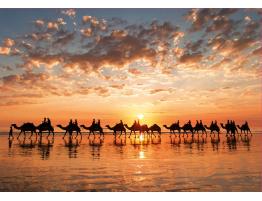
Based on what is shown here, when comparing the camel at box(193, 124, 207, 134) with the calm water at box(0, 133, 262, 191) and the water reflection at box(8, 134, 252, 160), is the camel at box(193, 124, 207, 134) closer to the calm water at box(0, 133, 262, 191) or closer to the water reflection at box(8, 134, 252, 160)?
the water reflection at box(8, 134, 252, 160)

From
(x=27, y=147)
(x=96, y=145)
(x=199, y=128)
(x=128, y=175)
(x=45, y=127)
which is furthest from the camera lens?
(x=199, y=128)

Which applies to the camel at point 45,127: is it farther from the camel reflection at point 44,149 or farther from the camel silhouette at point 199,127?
the camel silhouette at point 199,127

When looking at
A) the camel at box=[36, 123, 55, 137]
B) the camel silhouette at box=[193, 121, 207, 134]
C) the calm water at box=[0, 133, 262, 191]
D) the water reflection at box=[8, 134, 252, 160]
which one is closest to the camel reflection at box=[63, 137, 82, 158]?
the water reflection at box=[8, 134, 252, 160]

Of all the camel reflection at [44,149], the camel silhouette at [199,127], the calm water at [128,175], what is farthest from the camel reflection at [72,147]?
the camel silhouette at [199,127]

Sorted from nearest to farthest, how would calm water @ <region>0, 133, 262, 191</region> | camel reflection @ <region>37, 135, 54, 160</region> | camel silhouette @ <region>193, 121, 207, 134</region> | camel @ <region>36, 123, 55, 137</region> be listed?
1. calm water @ <region>0, 133, 262, 191</region>
2. camel reflection @ <region>37, 135, 54, 160</region>
3. camel @ <region>36, 123, 55, 137</region>
4. camel silhouette @ <region>193, 121, 207, 134</region>

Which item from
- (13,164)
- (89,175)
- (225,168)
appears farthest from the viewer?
(13,164)

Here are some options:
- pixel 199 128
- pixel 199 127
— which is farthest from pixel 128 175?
pixel 199 127

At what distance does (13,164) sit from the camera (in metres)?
15.1

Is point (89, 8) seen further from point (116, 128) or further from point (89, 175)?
point (116, 128)

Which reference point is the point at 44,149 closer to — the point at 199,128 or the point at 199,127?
the point at 199,128

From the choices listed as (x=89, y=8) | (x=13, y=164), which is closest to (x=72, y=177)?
(x=13, y=164)

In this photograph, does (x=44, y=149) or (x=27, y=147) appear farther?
(x=27, y=147)
